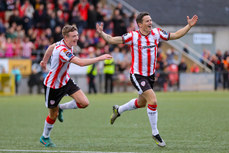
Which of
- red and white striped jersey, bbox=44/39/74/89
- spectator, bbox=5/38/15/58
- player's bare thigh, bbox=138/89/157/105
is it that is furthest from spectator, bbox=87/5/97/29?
red and white striped jersey, bbox=44/39/74/89

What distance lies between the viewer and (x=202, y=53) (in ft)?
105

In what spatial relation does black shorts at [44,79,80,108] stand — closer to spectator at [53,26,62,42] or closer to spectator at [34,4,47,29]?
spectator at [53,26,62,42]

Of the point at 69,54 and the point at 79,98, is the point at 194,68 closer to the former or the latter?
the point at 79,98

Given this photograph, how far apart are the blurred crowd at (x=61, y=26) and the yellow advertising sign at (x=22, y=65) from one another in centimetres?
25

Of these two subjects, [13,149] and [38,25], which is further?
[38,25]

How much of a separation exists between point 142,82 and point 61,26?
17.1 meters

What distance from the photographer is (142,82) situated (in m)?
8.62

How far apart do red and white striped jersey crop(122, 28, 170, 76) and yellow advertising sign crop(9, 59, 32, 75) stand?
15.6 m

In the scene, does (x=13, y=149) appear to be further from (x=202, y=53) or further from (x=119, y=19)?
(x=202, y=53)

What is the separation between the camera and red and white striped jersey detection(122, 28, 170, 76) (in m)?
8.70

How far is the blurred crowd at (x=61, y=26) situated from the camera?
79.2 feet

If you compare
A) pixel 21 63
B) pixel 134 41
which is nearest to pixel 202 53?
pixel 21 63

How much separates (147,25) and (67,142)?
2.33 m

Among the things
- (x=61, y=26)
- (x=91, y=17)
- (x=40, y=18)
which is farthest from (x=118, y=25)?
(x=40, y=18)
